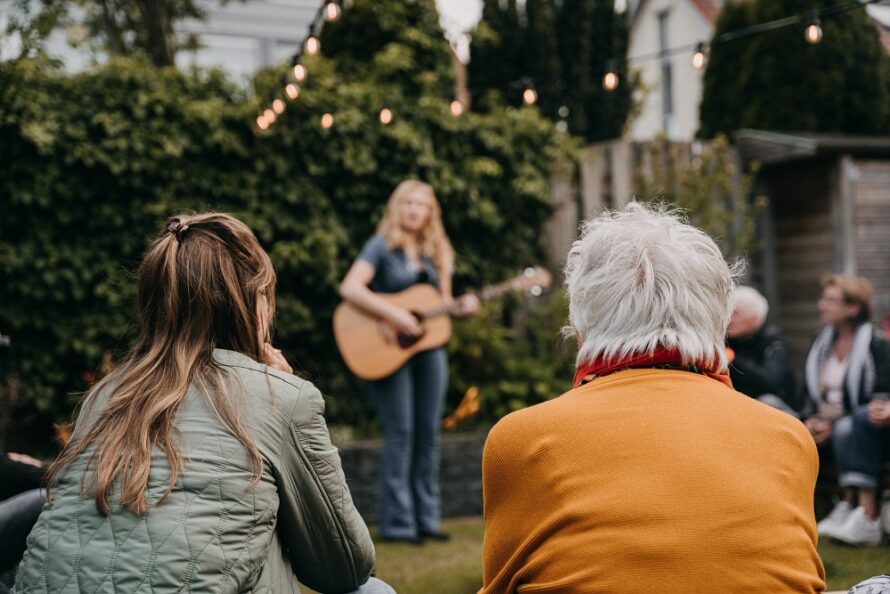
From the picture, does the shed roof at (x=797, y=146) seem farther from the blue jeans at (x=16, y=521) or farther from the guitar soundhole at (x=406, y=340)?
the blue jeans at (x=16, y=521)

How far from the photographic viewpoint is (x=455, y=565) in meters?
4.46

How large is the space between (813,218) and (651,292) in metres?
7.08

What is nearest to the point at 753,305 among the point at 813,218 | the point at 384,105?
the point at 384,105

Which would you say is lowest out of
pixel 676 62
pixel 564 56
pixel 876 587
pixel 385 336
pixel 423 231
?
pixel 876 587

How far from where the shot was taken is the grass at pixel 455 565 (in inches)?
159

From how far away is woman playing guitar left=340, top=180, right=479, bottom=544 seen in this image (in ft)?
16.3

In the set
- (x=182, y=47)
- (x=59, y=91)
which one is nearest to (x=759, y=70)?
(x=182, y=47)

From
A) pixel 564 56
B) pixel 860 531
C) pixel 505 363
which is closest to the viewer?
pixel 860 531

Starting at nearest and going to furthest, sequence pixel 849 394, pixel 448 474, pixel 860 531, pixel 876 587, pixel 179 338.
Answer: pixel 876 587 < pixel 179 338 < pixel 860 531 < pixel 849 394 < pixel 448 474

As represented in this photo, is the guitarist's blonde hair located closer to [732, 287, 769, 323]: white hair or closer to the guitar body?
the guitar body

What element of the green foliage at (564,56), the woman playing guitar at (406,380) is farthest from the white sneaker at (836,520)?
the green foliage at (564,56)

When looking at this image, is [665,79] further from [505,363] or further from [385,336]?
[385,336]

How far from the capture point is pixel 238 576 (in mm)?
1823

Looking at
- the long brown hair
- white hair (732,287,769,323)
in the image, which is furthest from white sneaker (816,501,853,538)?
the long brown hair
